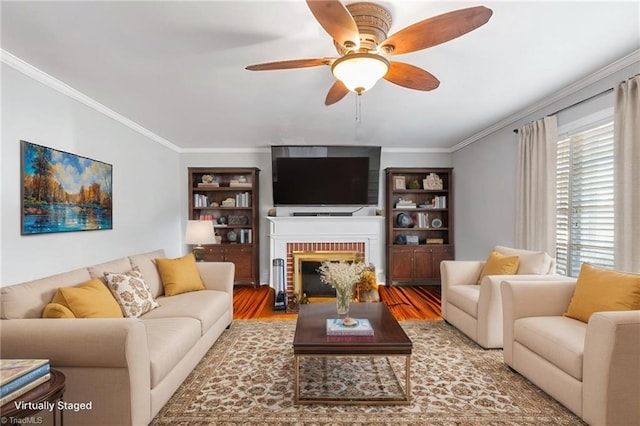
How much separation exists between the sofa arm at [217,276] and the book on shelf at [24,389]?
Result: 207 centimetres

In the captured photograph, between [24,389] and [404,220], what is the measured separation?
543 centimetres

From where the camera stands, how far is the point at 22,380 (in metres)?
1.43

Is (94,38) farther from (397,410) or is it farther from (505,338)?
(505,338)

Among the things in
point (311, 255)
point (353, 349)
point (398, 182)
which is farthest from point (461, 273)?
point (398, 182)

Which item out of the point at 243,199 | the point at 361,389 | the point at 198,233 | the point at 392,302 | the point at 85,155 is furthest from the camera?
the point at 243,199

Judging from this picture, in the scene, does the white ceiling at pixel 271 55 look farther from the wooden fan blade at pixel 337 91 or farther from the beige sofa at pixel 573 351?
the beige sofa at pixel 573 351

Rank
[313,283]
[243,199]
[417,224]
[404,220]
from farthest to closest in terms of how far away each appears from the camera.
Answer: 1. [417,224]
2. [404,220]
3. [243,199]
4. [313,283]

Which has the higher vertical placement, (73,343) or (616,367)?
(73,343)

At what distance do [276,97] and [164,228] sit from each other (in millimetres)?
3181

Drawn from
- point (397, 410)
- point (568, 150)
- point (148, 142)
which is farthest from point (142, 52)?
point (568, 150)

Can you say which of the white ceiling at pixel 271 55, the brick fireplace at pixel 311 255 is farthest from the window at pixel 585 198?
the brick fireplace at pixel 311 255

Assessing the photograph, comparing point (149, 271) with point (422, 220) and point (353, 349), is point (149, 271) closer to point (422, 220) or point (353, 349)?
point (353, 349)

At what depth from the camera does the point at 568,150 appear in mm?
3549

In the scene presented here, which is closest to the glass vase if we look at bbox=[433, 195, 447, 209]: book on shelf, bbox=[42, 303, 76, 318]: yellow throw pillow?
bbox=[42, 303, 76, 318]: yellow throw pillow
